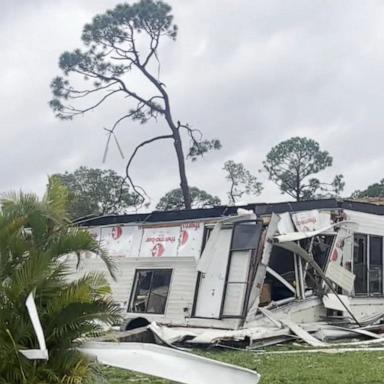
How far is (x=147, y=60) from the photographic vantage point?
3016 cm

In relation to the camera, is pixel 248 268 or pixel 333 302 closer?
pixel 248 268

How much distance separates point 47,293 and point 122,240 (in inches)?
344

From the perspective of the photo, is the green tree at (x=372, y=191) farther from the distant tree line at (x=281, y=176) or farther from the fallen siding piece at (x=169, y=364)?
the fallen siding piece at (x=169, y=364)

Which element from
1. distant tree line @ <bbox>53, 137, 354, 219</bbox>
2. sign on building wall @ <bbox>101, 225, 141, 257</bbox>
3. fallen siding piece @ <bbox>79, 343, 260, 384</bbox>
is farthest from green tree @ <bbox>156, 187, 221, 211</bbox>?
fallen siding piece @ <bbox>79, 343, 260, 384</bbox>

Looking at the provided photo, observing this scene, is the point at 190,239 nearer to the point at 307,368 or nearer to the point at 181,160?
the point at 307,368

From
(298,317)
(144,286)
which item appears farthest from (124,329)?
(298,317)

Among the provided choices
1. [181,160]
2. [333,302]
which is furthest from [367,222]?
[181,160]

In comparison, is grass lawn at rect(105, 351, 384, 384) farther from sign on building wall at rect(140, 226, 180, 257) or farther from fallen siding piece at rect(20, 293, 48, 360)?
sign on building wall at rect(140, 226, 180, 257)

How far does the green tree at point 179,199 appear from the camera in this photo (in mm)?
38375

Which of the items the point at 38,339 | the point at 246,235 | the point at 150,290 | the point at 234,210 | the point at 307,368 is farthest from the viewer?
the point at 150,290

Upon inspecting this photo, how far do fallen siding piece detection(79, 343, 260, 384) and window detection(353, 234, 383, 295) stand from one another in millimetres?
8955

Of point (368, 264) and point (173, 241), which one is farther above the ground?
point (368, 264)

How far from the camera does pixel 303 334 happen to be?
1244 centimetres

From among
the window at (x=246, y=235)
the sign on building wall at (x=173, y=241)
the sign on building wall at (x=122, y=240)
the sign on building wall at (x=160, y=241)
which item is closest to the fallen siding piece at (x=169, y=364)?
the window at (x=246, y=235)
